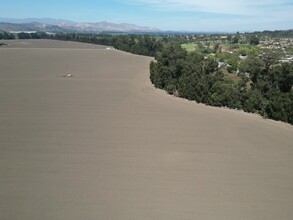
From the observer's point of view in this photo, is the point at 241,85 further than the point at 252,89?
No

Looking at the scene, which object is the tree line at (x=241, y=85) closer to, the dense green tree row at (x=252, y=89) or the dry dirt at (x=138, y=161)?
the dense green tree row at (x=252, y=89)

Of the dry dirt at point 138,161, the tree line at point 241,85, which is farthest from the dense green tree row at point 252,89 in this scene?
the dry dirt at point 138,161

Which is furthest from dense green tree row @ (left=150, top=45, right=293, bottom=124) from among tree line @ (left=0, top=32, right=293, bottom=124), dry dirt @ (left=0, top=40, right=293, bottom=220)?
dry dirt @ (left=0, top=40, right=293, bottom=220)

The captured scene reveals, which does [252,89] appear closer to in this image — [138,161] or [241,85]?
[241,85]

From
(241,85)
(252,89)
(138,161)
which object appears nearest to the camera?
(138,161)

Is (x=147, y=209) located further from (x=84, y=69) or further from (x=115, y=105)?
(x=84, y=69)

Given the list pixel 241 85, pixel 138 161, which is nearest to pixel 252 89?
pixel 241 85

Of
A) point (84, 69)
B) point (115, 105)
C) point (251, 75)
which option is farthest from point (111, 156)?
point (84, 69)

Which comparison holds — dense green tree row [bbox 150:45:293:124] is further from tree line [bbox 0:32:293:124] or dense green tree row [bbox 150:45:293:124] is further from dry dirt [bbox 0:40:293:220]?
dry dirt [bbox 0:40:293:220]

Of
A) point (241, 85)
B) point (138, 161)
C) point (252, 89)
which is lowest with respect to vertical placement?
point (138, 161)

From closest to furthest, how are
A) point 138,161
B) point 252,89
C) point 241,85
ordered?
1. point 138,161
2. point 241,85
3. point 252,89
